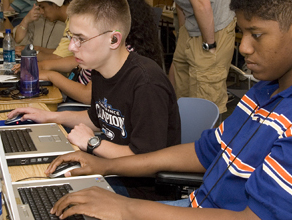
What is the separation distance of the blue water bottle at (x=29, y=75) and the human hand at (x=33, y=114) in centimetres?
40

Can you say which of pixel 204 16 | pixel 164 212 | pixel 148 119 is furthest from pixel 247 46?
pixel 204 16

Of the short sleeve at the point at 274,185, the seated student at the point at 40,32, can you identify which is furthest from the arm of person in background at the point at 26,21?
the short sleeve at the point at 274,185

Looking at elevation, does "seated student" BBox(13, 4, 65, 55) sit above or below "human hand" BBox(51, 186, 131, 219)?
A: below

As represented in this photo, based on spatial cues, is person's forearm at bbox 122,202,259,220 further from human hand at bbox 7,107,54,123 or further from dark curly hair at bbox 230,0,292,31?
human hand at bbox 7,107,54,123

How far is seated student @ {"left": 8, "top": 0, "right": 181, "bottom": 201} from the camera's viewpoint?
1.49 meters

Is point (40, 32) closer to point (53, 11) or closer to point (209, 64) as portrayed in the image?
point (53, 11)

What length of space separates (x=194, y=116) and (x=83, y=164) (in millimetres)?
727

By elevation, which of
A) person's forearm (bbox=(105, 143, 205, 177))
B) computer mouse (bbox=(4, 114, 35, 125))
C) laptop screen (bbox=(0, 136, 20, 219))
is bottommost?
computer mouse (bbox=(4, 114, 35, 125))

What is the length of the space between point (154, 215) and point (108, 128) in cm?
76

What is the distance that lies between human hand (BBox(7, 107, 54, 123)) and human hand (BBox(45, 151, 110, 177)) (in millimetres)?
517

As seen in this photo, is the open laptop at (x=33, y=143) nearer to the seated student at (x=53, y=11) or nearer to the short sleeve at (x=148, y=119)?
the short sleeve at (x=148, y=119)

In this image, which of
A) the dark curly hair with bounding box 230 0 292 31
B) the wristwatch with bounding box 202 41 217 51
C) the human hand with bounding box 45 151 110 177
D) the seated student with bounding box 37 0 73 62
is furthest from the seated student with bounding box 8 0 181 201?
the seated student with bounding box 37 0 73 62

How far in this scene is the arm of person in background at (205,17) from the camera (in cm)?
271

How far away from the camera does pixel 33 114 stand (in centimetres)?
180
